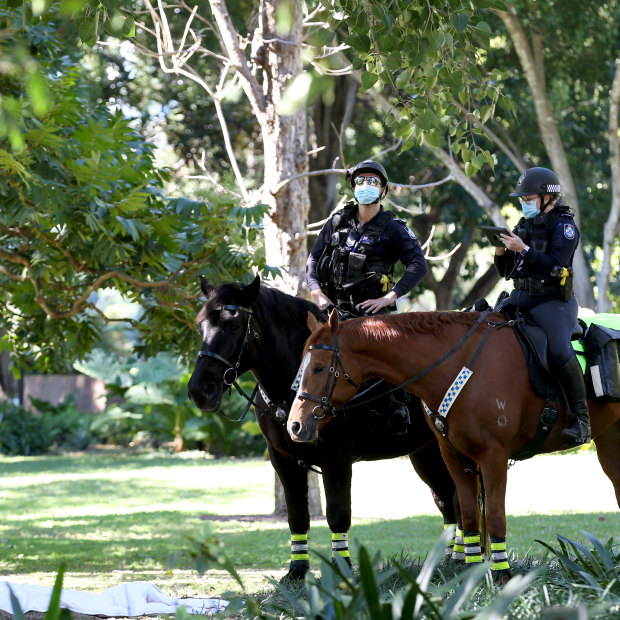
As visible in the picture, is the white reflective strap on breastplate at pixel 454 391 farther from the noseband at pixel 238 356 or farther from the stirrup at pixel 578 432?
the noseband at pixel 238 356

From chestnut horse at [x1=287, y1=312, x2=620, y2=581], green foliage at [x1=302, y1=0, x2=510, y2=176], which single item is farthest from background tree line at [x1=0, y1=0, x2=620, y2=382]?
chestnut horse at [x1=287, y1=312, x2=620, y2=581]

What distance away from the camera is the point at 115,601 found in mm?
7383

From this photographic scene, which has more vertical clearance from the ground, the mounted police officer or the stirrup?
the mounted police officer

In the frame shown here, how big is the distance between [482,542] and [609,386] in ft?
5.00

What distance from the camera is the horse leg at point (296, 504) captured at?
7.26 meters

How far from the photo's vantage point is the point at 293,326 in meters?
7.20

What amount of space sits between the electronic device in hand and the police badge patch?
1.46 feet

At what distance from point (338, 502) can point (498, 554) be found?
48.5 inches

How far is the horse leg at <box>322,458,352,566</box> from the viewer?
6.95 m

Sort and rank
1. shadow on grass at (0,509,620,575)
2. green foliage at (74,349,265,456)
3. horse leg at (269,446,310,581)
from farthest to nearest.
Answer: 1. green foliage at (74,349,265,456)
2. shadow on grass at (0,509,620,575)
3. horse leg at (269,446,310,581)

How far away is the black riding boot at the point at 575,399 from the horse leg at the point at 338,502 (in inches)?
62.1

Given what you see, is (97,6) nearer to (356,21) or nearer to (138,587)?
(356,21)

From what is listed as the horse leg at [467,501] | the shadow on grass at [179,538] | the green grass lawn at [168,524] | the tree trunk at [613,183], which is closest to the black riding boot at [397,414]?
the horse leg at [467,501]

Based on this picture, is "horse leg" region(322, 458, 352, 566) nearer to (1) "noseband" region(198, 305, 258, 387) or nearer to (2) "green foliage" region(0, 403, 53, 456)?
(1) "noseband" region(198, 305, 258, 387)
